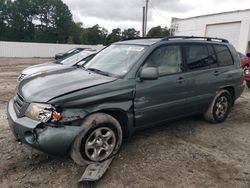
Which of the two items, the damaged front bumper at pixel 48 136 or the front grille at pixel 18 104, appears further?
the front grille at pixel 18 104

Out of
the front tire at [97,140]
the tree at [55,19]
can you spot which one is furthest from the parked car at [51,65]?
the tree at [55,19]

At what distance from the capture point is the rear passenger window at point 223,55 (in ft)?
17.9

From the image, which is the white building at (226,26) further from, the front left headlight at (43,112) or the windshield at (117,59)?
the front left headlight at (43,112)

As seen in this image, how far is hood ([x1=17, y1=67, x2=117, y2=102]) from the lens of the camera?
343cm

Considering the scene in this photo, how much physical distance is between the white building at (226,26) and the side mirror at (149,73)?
22.5m

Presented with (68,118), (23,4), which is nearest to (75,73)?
(68,118)

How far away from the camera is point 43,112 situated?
3283 mm

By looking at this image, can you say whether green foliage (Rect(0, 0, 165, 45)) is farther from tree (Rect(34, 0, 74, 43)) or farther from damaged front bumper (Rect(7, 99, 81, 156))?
damaged front bumper (Rect(7, 99, 81, 156))

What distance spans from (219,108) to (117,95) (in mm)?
2871

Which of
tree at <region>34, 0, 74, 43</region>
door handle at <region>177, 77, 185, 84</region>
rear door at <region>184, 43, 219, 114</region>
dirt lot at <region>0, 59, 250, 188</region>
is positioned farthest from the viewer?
tree at <region>34, 0, 74, 43</region>

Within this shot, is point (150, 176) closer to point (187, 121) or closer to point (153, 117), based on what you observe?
point (153, 117)

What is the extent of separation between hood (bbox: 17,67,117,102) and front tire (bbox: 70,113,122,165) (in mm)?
480

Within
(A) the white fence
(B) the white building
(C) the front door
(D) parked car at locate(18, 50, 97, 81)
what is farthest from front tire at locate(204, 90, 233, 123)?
(A) the white fence

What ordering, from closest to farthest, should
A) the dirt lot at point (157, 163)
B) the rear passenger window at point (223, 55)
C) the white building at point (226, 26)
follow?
the dirt lot at point (157, 163)
the rear passenger window at point (223, 55)
the white building at point (226, 26)
